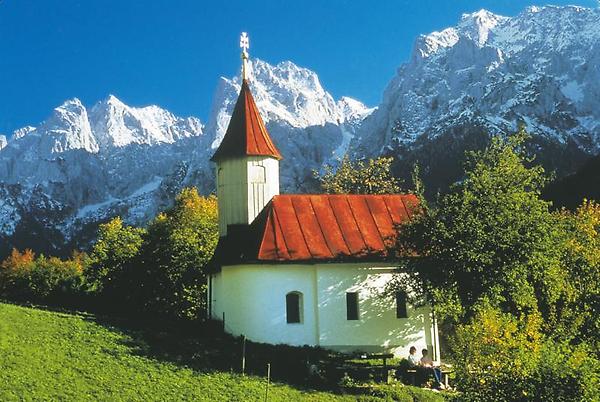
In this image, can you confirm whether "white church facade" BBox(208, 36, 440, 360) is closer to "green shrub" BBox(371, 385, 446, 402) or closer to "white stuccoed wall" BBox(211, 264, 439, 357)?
"white stuccoed wall" BBox(211, 264, 439, 357)

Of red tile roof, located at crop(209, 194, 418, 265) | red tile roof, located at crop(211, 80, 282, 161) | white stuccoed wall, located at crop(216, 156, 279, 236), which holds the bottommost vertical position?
red tile roof, located at crop(209, 194, 418, 265)

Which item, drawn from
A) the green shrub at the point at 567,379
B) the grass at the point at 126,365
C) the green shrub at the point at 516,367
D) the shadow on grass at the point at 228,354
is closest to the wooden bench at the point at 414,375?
the grass at the point at 126,365

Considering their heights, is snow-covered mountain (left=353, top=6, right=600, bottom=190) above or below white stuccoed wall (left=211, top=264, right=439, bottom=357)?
above

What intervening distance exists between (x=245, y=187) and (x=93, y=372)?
48.0 ft

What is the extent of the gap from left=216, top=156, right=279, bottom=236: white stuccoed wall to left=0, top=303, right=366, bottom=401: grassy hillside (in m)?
9.63

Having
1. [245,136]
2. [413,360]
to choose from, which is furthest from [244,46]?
[413,360]

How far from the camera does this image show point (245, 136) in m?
36.6

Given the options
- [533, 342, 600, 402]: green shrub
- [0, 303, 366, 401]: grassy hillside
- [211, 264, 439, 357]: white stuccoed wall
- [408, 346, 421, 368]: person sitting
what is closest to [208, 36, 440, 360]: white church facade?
[211, 264, 439, 357]: white stuccoed wall

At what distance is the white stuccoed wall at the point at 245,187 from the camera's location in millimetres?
35562

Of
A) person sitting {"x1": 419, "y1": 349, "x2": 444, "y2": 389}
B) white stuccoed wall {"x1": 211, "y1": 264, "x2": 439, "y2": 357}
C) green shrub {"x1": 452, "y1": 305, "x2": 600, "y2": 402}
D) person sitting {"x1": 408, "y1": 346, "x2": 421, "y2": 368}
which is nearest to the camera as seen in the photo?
green shrub {"x1": 452, "y1": 305, "x2": 600, "y2": 402}

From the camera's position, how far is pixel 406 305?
32.8m

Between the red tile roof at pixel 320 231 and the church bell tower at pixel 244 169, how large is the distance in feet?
2.52

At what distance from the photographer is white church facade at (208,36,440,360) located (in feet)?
104

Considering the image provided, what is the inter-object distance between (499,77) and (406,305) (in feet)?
570
